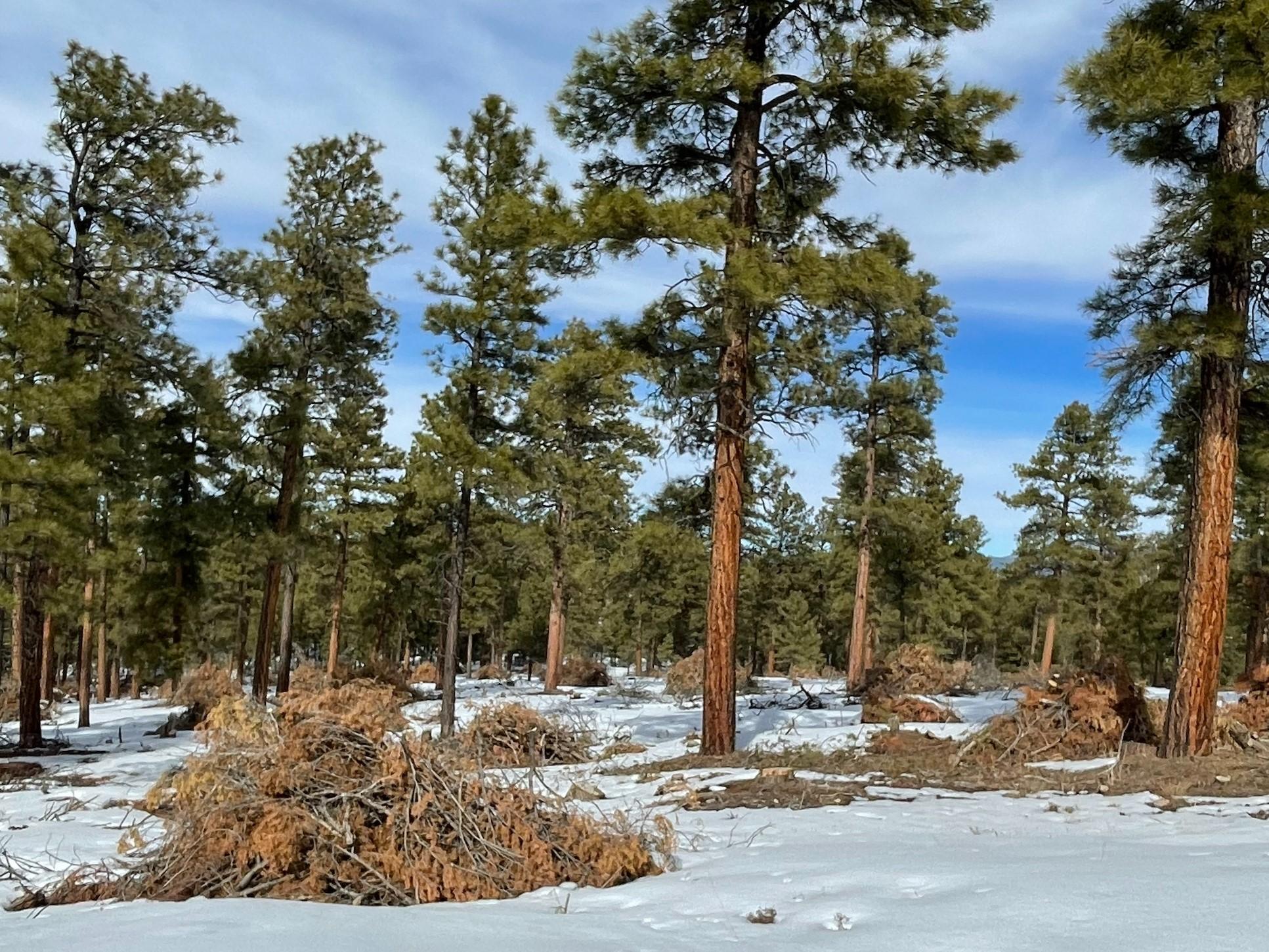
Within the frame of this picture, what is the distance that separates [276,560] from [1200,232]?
1724 centimetres

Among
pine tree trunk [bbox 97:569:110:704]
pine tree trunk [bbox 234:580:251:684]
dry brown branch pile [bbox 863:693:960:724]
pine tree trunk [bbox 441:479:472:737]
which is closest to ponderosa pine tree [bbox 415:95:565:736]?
pine tree trunk [bbox 441:479:472:737]

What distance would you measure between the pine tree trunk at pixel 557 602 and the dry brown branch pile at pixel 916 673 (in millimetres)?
11114

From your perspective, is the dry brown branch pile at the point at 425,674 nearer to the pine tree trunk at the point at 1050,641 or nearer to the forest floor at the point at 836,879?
the pine tree trunk at the point at 1050,641

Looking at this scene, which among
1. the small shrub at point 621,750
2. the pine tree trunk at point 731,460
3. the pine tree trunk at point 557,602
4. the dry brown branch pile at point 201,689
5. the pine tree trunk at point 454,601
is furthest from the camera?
the pine tree trunk at point 557,602

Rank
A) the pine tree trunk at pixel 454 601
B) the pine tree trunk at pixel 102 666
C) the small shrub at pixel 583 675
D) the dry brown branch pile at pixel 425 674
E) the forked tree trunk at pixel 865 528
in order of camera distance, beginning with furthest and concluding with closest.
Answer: the dry brown branch pile at pixel 425 674 < the small shrub at pixel 583 675 < the pine tree trunk at pixel 102 666 < the forked tree trunk at pixel 865 528 < the pine tree trunk at pixel 454 601

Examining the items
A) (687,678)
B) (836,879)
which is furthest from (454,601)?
(836,879)

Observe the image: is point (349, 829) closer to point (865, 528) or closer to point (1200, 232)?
point (1200, 232)

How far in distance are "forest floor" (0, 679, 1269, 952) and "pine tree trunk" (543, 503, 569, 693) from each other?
18267 mm

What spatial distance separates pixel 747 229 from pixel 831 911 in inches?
286

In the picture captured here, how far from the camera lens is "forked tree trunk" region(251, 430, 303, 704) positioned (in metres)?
19.5

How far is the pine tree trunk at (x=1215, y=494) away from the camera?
8664 mm

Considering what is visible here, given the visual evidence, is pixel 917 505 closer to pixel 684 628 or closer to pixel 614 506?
pixel 614 506

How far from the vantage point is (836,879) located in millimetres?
4414

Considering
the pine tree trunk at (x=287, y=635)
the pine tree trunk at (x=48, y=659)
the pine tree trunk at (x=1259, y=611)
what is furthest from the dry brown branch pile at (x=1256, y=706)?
the pine tree trunk at (x=48, y=659)
